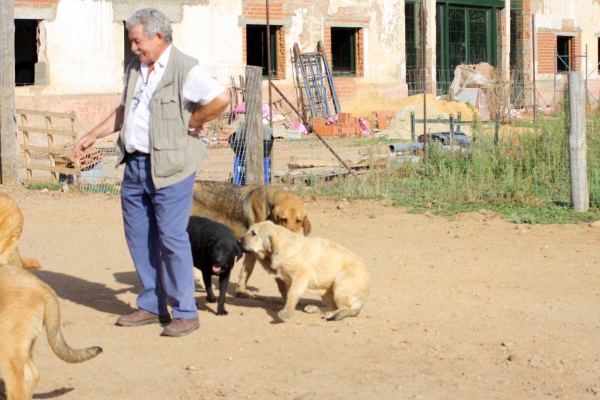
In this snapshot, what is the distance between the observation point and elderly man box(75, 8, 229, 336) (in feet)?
18.6

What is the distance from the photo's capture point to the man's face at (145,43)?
5.62 m

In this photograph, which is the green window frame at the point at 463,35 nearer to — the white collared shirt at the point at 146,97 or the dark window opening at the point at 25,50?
the dark window opening at the point at 25,50

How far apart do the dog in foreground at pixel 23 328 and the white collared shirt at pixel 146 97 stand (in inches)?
53.4

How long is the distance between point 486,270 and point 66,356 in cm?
437

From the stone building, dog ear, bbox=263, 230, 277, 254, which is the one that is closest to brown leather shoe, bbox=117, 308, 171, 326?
dog ear, bbox=263, 230, 277, 254

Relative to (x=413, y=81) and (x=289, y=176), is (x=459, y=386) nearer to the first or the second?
(x=289, y=176)

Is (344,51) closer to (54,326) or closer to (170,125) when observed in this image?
(170,125)

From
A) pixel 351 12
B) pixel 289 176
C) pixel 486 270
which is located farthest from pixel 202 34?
pixel 486 270

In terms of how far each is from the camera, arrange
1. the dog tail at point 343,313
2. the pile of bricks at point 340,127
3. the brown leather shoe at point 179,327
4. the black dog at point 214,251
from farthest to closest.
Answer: the pile of bricks at point 340,127
the black dog at point 214,251
the dog tail at point 343,313
the brown leather shoe at point 179,327

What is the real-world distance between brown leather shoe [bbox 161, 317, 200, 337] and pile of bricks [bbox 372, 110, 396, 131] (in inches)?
704

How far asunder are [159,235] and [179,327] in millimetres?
665

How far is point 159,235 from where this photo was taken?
588 cm

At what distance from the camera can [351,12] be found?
82.0ft

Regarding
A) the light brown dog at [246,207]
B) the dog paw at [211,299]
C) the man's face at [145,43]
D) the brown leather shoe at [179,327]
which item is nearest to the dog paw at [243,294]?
the light brown dog at [246,207]
